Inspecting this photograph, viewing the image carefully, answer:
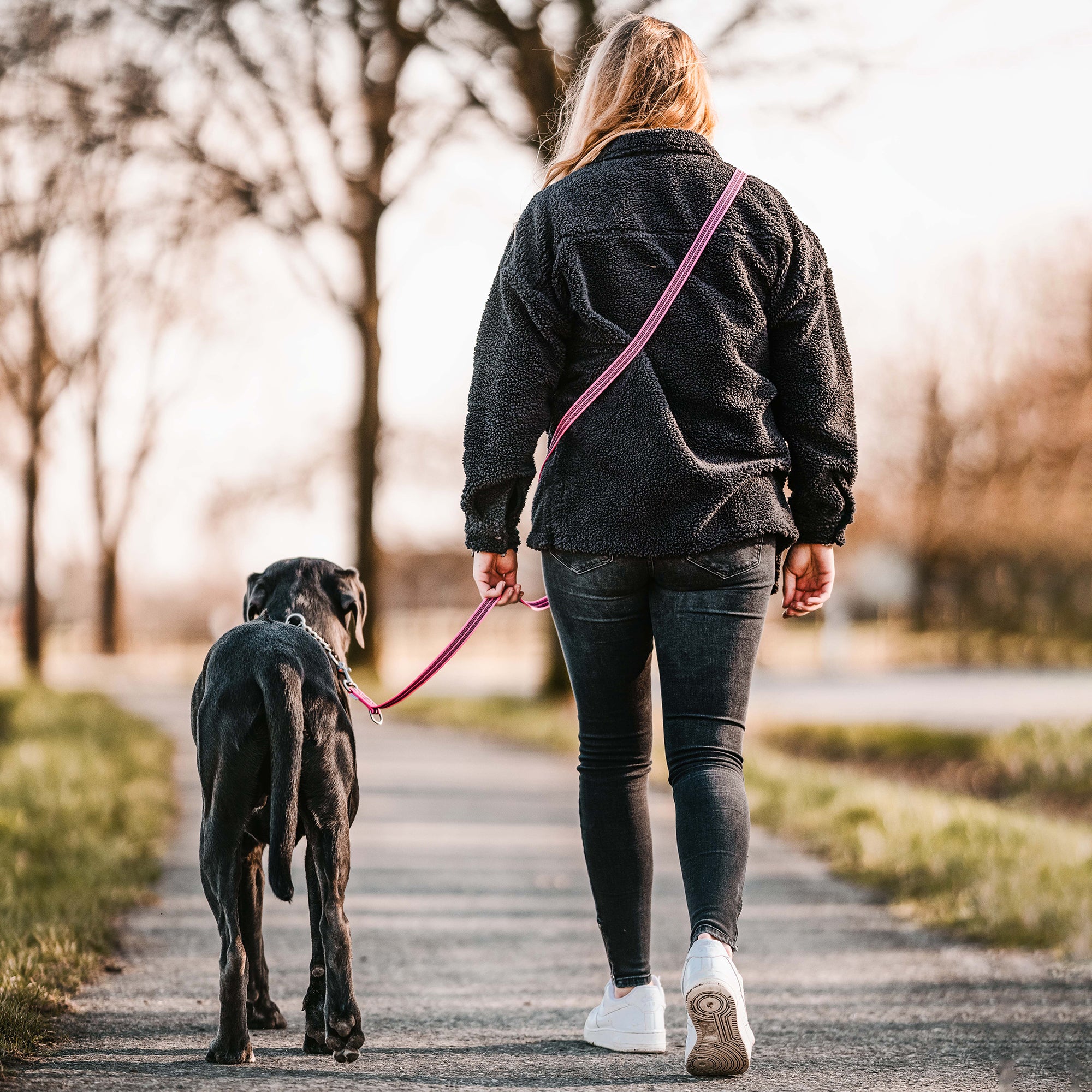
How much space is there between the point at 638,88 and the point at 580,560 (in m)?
1.07

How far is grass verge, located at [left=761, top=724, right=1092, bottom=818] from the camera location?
27.5 ft

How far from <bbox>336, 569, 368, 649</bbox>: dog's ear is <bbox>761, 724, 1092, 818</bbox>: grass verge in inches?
228

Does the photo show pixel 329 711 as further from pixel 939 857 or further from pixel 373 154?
pixel 373 154

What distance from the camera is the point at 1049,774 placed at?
8.61 metres

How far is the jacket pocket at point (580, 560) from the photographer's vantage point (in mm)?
2873

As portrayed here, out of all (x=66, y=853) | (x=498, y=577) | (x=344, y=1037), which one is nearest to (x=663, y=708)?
(x=498, y=577)

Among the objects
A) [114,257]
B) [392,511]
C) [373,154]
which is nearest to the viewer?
[373,154]

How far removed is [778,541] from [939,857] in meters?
2.80

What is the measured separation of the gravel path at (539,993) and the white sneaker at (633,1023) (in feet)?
0.17

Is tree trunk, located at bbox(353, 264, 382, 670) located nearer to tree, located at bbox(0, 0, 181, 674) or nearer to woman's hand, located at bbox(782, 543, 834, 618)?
tree, located at bbox(0, 0, 181, 674)

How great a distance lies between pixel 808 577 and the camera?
3100mm

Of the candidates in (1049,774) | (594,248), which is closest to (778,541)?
(594,248)

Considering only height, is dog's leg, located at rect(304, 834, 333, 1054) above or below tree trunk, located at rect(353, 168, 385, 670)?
below

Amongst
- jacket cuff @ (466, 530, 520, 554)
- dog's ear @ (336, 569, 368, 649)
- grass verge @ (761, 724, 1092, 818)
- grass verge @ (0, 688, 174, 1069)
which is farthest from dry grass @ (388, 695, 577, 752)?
jacket cuff @ (466, 530, 520, 554)
